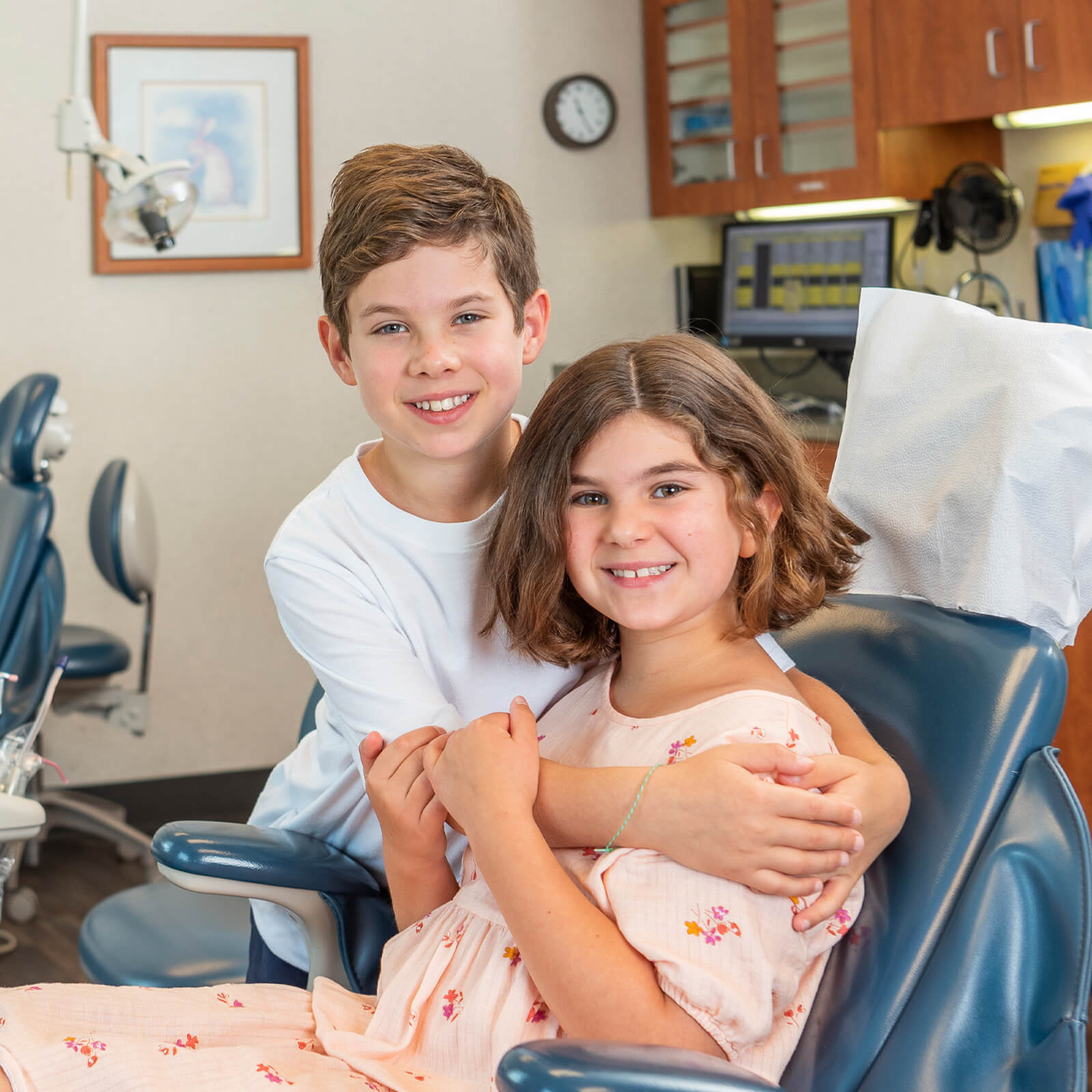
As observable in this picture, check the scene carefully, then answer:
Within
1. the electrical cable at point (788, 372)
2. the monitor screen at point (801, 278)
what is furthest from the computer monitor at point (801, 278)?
the electrical cable at point (788, 372)

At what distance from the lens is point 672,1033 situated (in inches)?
36.4

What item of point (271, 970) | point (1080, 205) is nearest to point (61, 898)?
point (271, 970)

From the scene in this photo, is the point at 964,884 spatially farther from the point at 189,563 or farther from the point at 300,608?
the point at 189,563

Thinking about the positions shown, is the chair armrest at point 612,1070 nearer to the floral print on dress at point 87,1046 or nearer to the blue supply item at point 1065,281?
the floral print on dress at point 87,1046

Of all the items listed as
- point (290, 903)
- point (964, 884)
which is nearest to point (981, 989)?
point (964, 884)

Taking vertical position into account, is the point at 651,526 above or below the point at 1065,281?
below

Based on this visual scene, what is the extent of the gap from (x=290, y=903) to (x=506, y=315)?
63 cm

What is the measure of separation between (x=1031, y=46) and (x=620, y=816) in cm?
242

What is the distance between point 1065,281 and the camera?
3033 millimetres

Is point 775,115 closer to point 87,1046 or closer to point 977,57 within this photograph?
point 977,57

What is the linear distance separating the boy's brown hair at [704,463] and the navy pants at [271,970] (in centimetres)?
50

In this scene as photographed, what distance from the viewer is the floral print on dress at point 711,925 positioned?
94cm

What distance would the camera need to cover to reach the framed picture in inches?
133

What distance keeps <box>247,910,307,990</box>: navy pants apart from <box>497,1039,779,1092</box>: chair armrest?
697 millimetres
